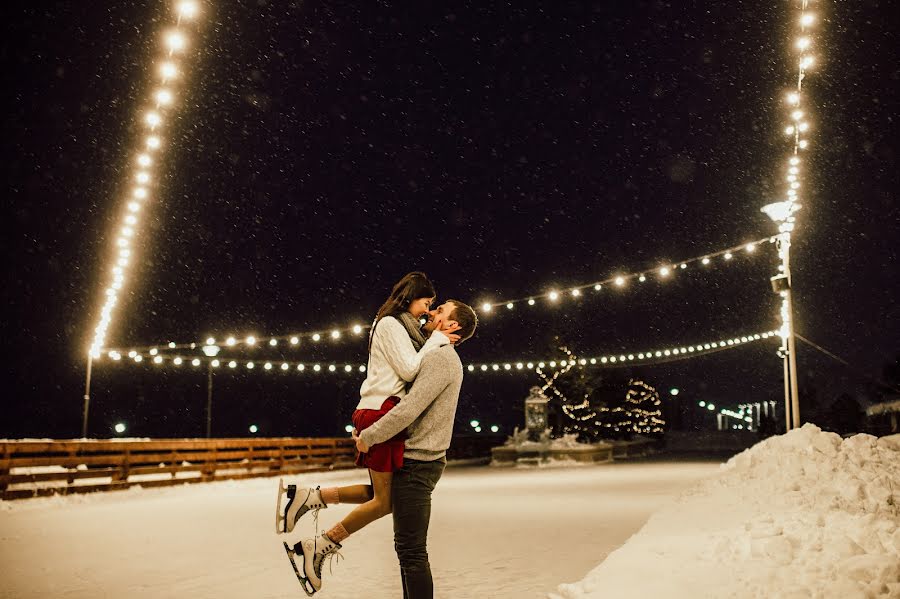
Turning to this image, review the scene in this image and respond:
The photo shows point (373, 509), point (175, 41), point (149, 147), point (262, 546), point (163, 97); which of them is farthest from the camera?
point (149, 147)

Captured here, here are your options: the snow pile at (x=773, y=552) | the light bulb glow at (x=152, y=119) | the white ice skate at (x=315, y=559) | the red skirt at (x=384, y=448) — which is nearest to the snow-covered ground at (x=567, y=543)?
the snow pile at (x=773, y=552)

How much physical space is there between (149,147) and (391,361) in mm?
8198

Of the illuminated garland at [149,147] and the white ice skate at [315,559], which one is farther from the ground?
the illuminated garland at [149,147]

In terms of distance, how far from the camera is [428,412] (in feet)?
10.6

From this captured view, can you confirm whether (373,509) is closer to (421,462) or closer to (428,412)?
(421,462)

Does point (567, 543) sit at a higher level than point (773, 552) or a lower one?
lower

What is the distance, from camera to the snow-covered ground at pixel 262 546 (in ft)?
15.7

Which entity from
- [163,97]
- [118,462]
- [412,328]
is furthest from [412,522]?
[118,462]

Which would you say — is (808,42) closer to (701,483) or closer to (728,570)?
(701,483)

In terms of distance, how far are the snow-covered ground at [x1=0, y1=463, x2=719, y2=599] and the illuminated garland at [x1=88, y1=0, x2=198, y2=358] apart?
14.4 ft

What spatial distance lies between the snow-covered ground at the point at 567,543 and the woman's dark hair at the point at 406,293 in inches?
66.8

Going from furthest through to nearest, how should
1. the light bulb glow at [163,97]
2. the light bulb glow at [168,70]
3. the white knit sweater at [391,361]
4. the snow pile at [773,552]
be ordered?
the light bulb glow at [163,97], the light bulb glow at [168,70], the snow pile at [773,552], the white knit sweater at [391,361]

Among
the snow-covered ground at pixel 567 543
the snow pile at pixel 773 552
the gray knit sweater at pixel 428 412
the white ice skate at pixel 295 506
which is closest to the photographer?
the gray knit sweater at pixel 428 412

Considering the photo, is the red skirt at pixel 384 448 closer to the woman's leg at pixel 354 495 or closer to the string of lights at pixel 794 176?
the woman's leg at pixel 354 495
